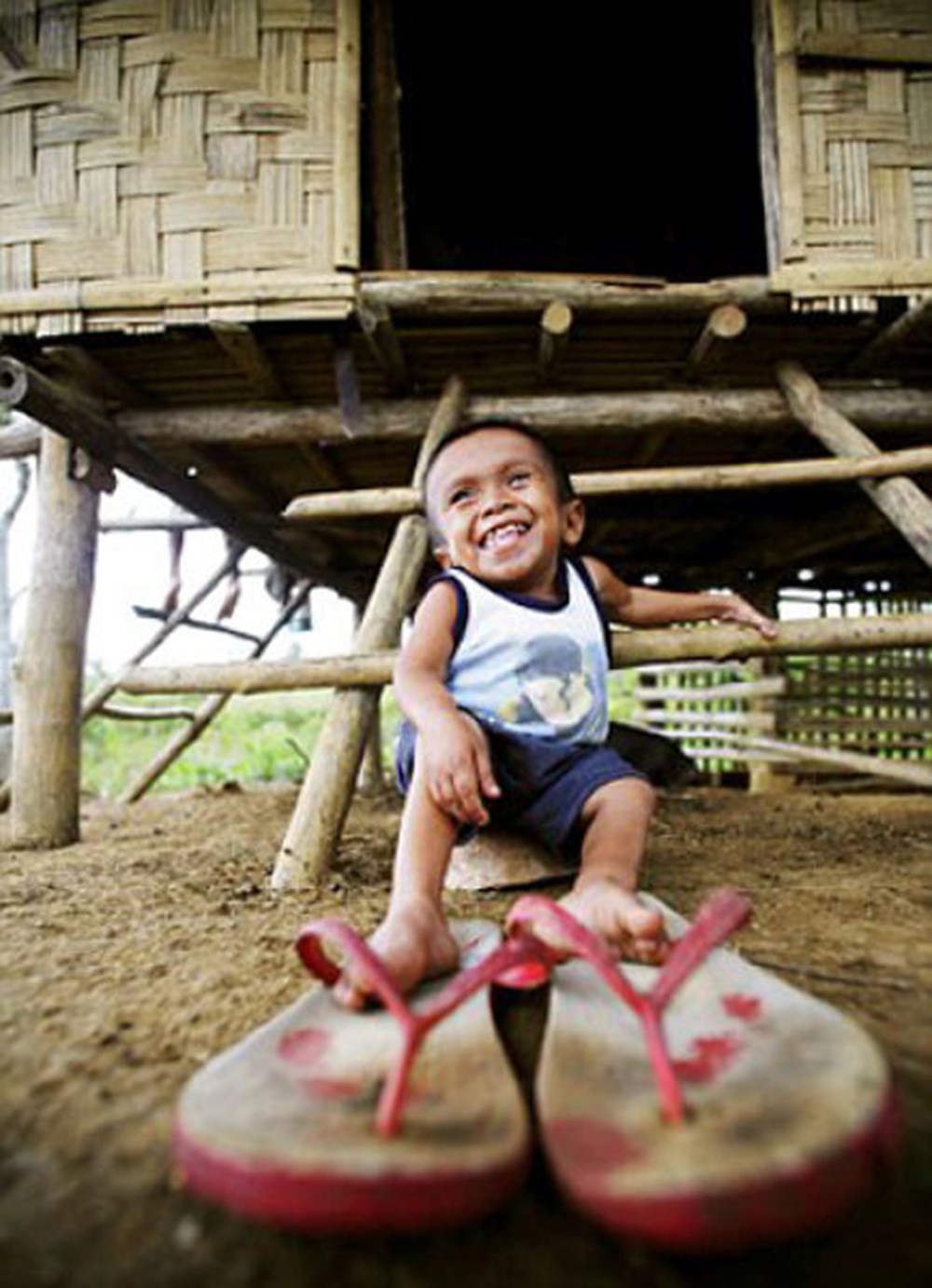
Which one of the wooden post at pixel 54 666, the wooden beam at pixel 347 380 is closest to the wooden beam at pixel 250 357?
the wooden beam at pixel 347 380

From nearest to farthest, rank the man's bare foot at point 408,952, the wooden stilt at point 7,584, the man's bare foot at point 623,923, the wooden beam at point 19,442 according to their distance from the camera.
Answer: the man's bare foot at point 408,952
the man's bare foot at point 623,923
the wooden beam at point 19,442
the wooden stilt at point 7,584

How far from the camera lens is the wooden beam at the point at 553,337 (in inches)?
101

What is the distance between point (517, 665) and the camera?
1706 millimetres

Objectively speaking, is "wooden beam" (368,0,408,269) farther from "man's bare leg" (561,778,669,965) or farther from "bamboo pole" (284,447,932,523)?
"man's bare leg" (561,778,669,965)

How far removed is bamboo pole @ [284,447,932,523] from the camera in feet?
7.95

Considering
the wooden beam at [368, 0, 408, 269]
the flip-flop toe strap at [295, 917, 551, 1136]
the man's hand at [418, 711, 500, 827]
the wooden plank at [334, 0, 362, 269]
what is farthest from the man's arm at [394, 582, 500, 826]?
the wooden beam at [368, 0, 408, 269]

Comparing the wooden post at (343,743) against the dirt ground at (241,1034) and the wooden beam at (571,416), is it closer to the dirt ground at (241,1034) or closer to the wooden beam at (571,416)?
the dirt ground at (241,1034)

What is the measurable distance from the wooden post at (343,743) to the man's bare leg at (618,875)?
781 millimetres

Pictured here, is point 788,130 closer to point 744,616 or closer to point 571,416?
point 571,416

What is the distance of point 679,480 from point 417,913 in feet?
5.92

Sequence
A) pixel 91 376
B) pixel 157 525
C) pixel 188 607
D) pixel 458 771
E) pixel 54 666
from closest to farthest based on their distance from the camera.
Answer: pixel 458 771 → pixel 91 376 → pixel 54 666 → pixel 188 607 → pixel 157 525

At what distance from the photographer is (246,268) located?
2586mm

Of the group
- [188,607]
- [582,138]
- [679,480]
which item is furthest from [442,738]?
[582,138]

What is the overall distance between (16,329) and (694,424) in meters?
2.51
